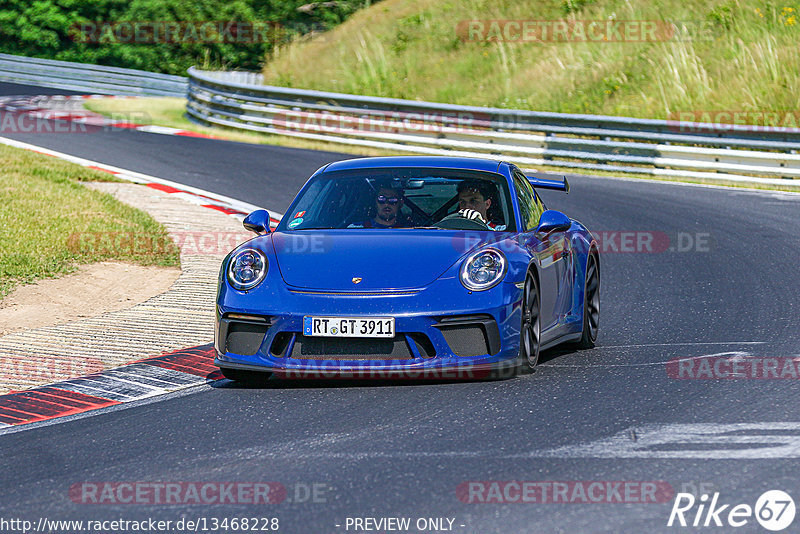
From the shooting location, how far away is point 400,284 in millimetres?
7004

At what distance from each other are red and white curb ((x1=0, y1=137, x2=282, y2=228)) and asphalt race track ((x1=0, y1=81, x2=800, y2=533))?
6.83 m

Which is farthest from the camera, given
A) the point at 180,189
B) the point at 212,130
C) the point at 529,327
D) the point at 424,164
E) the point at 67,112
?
the point at 67,112

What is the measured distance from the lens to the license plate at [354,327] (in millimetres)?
6824

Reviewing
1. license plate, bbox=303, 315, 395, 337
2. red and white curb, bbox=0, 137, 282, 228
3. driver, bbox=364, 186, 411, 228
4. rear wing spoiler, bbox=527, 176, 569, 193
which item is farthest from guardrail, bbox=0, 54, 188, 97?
license plate, bbox=303, 315, 395, 337

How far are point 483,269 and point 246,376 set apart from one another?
156cm

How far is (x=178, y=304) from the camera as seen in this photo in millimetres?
10312

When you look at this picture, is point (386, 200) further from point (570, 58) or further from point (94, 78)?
point (94, 78)

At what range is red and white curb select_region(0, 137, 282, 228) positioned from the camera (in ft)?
51.9

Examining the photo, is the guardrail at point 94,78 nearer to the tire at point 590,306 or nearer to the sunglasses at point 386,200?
the tire at point 590,306

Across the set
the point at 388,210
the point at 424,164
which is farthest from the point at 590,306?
the point at 388,210

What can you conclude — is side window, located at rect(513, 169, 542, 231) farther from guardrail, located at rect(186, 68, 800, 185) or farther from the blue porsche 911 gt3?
guardrail, located at rect(186, 68, 800, 185)

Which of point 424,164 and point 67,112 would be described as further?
point 67,112

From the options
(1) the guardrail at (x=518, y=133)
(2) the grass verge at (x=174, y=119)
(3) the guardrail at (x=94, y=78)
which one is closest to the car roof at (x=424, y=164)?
(1) the guardrail at (x=518, y=133)

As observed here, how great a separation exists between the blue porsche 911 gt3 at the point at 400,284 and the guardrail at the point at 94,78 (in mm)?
28744
